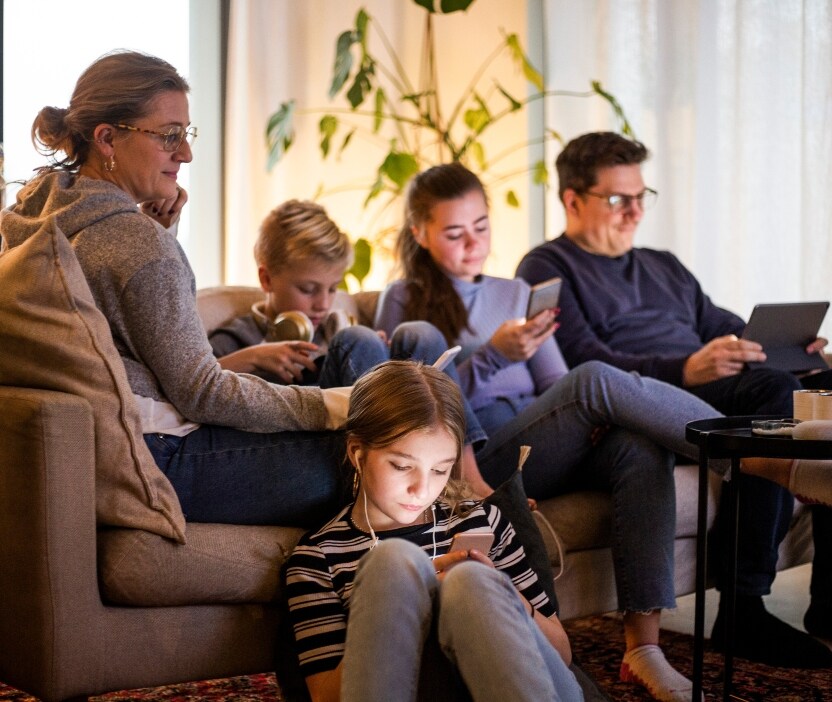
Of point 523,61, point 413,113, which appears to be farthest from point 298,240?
point 413,113

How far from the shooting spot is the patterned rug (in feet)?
6.52

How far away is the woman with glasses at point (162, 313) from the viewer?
5.43ft

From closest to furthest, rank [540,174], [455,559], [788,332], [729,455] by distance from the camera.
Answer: [455,559], [729,455], [788,332], [540,174]

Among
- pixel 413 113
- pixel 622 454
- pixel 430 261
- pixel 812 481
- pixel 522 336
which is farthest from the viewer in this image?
pixel 413 113

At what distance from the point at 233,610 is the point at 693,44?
2631 mm

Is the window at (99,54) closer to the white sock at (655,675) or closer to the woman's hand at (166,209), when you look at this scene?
the woman's hand at (166,209)

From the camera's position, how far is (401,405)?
155 centimetres

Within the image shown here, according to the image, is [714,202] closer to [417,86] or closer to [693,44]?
[693,44]

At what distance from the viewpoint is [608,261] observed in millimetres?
2857

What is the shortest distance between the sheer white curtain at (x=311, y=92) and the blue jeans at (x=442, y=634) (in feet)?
9.85

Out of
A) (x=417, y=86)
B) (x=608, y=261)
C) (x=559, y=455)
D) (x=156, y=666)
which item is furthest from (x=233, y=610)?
(x=417, y=86)

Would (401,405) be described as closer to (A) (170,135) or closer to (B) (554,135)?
(A) (170,135)

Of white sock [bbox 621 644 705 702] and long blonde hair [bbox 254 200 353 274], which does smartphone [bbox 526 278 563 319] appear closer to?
long blonde hair [bbox 254 200 353 274]

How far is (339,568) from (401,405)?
243 mm
